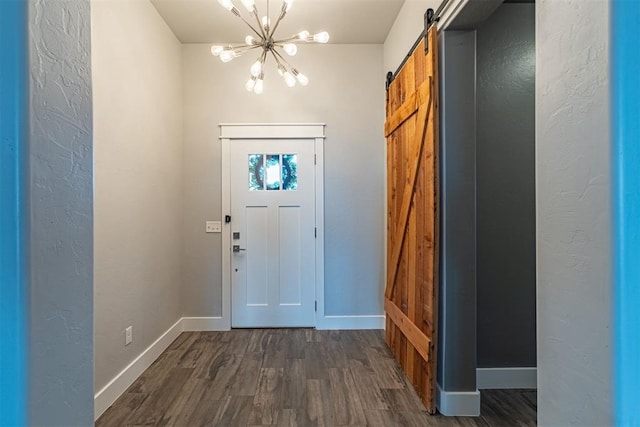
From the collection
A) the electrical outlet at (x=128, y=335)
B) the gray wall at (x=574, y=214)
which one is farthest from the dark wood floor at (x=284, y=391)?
the gray wall at (x=574, y=214)

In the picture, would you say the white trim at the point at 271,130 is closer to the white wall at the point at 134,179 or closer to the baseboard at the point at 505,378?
the white wall at the point at 134,179

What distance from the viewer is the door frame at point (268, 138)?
10.5 ft

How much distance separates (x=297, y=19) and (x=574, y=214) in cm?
277

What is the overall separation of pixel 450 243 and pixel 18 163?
6.20ft

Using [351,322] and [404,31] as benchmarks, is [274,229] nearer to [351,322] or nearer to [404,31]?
[351,322]

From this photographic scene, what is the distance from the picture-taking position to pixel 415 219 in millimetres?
2150

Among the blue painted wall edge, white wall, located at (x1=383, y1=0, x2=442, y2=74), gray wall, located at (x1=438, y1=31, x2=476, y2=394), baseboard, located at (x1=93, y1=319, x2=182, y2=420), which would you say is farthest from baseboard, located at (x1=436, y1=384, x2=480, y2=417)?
white wall, located at (x1=383, y1=0, x2=442, y2=74)

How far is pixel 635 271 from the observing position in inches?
27.2

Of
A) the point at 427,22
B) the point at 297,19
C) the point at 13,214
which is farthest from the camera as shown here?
the point at 297,19

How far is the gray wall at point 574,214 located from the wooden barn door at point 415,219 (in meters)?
0.86

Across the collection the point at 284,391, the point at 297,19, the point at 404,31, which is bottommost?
the point at 284,391

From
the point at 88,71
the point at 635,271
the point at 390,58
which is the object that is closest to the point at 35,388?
the point at 88,71

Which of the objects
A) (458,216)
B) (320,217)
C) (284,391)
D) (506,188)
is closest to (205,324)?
(284,391)

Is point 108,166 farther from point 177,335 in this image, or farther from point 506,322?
point 506,322
